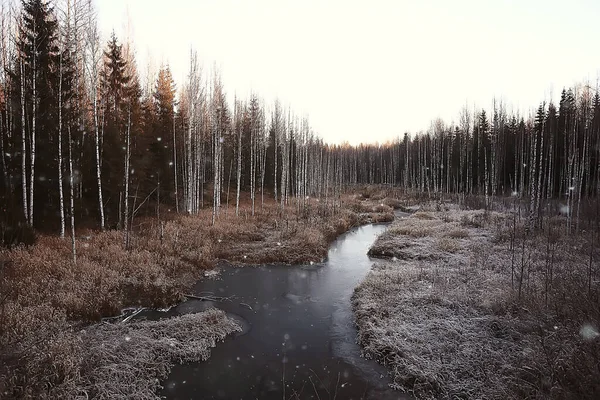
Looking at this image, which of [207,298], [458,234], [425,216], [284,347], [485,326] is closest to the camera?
[485,326]

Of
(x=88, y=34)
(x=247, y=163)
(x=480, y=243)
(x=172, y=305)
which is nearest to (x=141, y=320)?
(x=172, y=305)

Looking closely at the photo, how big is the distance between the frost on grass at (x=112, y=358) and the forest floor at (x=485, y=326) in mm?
4404

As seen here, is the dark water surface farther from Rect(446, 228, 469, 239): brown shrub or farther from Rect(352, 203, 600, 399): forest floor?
Rect(446, 228, 469, 239): brown shrub

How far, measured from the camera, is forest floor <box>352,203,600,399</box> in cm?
525

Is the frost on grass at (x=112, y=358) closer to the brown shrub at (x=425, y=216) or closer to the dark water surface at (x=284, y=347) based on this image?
the dark water surface at (x=284, y=347)

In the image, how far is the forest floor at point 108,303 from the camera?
5.61m

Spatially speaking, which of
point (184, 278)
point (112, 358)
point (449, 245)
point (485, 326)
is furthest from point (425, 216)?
point (112, 358)

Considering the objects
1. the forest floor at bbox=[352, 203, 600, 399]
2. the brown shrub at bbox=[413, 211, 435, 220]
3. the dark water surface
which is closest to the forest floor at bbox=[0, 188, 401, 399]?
the dark water surface

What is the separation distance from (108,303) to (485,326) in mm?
10294

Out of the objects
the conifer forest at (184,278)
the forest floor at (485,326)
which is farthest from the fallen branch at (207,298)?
the forest floor at (485,326)

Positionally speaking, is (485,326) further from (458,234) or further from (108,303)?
(458,234)

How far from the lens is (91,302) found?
28.8 feet

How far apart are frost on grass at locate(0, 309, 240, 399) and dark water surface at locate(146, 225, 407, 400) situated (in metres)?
0.37

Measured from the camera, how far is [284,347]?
25.7ft
